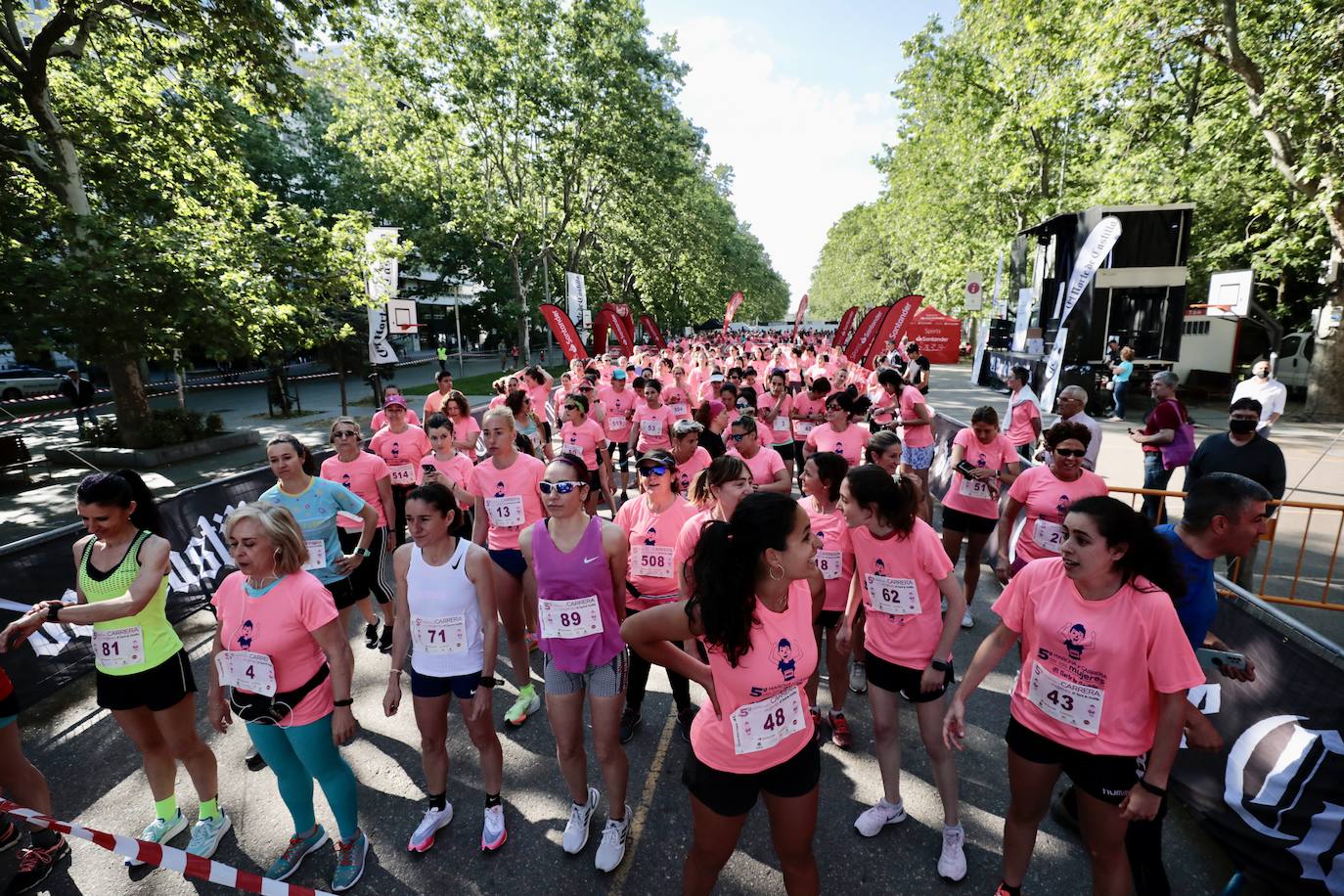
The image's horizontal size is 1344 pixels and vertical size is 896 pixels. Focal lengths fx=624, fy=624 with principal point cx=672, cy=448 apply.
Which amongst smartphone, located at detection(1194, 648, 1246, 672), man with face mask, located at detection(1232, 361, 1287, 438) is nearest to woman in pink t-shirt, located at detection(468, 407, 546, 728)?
smartphone, located at detection(1194, 648, 1246, 672)

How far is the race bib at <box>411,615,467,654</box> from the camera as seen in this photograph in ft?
10.1

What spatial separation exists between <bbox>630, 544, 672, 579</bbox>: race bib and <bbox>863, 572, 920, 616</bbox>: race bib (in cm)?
118

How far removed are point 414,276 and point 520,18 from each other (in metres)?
22.4

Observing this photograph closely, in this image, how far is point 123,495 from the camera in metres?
3.09

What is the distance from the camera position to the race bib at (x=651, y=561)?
148 inches

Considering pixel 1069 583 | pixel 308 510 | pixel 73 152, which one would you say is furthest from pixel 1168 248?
pixel 73 152

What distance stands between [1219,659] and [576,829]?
3094 mm

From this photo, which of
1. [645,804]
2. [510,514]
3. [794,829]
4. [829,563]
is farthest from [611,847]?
[510,514]

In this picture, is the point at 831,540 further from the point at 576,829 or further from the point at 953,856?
the point at 576,829

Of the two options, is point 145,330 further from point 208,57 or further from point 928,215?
point 928,215

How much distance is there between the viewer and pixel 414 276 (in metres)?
39.9

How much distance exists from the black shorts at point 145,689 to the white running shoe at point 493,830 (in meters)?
1.71

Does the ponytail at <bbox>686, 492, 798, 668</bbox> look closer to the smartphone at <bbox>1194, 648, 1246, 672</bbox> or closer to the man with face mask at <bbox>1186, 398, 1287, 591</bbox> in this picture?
the smartphone at <bbox>1194, 648, 1246, 672</bbox>

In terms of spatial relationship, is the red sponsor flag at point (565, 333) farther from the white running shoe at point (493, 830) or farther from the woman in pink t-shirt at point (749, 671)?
the woman in pink t-shirt at point (749, 671)
